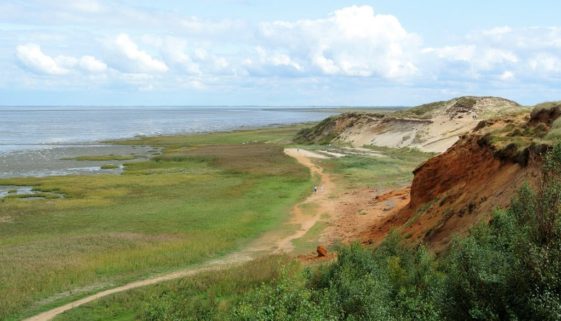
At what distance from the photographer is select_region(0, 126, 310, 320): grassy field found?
2097cm

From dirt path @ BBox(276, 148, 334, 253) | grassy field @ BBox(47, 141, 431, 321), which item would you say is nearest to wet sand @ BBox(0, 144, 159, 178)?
dirt path @ BBox(276, 148, 334, 253)

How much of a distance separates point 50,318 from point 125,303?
2.50 metres

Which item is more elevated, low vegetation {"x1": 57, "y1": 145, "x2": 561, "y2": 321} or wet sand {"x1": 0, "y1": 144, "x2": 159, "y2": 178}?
low vegetation {"x1": 57, "y1": 145, "x2": 561, "y2": 321}

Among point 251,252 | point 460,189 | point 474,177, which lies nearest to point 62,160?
point 251,252

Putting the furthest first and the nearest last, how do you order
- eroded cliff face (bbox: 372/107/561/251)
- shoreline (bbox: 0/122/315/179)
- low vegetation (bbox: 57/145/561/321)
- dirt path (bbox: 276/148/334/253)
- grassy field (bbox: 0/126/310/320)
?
shoreline (bbox: 0/122/315/179), dirt path (bbox: 276/148/334/253), grassy field (bbox: 0/126/310/320), eroded cliff face (bbox: 372/107/561/251), low vegetation (bbox: 57/145/561/321)

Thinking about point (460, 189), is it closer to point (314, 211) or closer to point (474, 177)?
point (474, 177)

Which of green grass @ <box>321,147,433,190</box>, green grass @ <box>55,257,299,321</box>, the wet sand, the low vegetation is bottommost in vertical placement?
the wet sand

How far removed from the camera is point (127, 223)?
31906 mm

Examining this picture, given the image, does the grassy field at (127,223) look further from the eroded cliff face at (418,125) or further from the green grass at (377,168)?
the eroded cliff face at (418,125)

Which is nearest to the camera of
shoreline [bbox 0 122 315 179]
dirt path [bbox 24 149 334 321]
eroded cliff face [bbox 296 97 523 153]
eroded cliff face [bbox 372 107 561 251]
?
dirt path [bbox 24 149 334 321]

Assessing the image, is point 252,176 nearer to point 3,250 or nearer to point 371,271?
point 3,250

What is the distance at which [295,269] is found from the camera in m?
18.1

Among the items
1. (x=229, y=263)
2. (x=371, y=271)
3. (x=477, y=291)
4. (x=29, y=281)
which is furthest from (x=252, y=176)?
(x=477, y=291)

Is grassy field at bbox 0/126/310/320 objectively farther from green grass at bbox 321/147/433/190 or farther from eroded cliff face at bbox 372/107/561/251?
eroded cliff face at bbox 372/107/561/251
